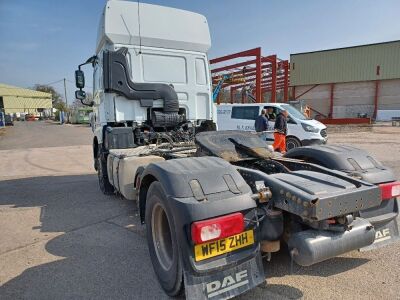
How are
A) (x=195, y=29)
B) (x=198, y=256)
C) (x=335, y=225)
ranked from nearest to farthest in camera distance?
(x=198, y=256), (x=335, y=225), (x=195, y=29)

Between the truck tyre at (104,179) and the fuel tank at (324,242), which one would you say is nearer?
the fuel tank at (324,242)

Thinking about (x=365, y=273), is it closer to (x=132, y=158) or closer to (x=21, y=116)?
(x=132, y=158)

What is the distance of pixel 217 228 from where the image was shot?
2.15 metres

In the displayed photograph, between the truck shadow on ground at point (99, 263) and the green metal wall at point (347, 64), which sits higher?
the green metal wall at point (347, 64)

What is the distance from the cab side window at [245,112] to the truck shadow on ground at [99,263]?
8.32 meters

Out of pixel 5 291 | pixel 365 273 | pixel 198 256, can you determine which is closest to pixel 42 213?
pixel 5 291

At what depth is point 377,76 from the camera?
3070 centimetres

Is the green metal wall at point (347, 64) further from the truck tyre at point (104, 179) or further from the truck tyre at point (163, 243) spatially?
the truck tyre at point (163, 243)

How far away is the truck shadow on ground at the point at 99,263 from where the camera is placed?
2.69 metres

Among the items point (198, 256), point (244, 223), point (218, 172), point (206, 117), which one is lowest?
point (198, 256)

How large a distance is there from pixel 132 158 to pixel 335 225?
2.78 metres

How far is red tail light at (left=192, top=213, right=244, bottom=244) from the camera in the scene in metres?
2.11

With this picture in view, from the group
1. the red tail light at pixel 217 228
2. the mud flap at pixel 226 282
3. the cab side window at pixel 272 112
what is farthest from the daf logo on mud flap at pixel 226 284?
the cab side window at pixel 272 112

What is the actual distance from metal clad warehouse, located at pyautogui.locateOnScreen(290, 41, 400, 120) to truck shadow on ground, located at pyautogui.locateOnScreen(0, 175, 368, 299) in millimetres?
32017
